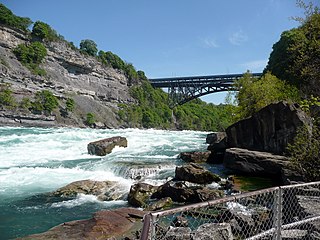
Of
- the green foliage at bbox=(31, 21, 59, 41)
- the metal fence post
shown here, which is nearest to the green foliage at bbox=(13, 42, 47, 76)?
the green foliage at bbox=(31, 21, 59, 41)

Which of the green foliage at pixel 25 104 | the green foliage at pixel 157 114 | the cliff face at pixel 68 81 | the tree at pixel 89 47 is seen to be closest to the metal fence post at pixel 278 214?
the cliff face at pixel 68 81

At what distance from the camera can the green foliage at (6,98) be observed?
39.5 meters

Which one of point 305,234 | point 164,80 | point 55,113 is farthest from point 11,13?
point 305,234

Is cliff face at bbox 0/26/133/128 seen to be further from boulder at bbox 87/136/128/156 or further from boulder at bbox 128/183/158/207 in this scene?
boulder at bbox 128/183/158/207

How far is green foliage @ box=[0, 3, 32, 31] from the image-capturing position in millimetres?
50131

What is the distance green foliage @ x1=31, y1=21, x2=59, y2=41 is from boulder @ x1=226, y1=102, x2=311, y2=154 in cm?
5318

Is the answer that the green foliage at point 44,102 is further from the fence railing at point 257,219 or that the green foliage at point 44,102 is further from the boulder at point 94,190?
the fence railing at point 257,219

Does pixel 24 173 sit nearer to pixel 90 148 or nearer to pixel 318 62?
pixel 90 148

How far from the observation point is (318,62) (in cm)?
802

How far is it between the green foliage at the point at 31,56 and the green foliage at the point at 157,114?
19.8 meters

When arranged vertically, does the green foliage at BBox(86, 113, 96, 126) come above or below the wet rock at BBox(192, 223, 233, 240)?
above

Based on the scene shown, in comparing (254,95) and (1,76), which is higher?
(1,76)

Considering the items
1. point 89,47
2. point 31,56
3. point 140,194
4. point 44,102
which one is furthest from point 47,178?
point 89,47

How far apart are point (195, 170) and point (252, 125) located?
Answer: 236 inches
